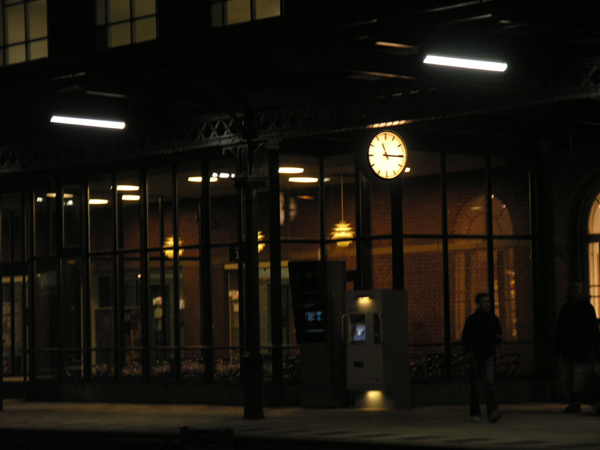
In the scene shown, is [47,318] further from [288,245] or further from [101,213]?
[288,245]

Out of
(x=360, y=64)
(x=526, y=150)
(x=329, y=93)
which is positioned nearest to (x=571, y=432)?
(x=360, y=64)

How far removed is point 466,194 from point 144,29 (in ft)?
22.2

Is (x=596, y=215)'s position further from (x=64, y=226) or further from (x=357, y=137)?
(x=64, y=226)

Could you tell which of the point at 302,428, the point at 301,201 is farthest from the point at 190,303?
the point at 302,428

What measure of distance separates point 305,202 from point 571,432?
7793 mm

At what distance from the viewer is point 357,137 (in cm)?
2134

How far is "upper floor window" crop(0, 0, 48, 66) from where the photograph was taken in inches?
967

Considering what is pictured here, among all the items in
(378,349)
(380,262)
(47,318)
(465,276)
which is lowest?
(378,349)

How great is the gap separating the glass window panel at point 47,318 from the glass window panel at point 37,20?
4.74m

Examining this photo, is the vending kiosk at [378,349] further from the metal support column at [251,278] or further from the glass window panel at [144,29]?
the glass window panel at [144,29]

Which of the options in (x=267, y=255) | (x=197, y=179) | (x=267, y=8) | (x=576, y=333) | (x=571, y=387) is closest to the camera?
(x=576, y=333)

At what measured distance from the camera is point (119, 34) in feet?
75.0

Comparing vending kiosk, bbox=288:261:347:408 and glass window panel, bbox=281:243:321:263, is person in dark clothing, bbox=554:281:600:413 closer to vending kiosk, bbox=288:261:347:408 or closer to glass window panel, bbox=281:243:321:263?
vending kiosk, bbox=288:261:347:408

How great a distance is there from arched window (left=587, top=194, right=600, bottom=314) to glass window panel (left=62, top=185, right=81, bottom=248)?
33.6 feet
